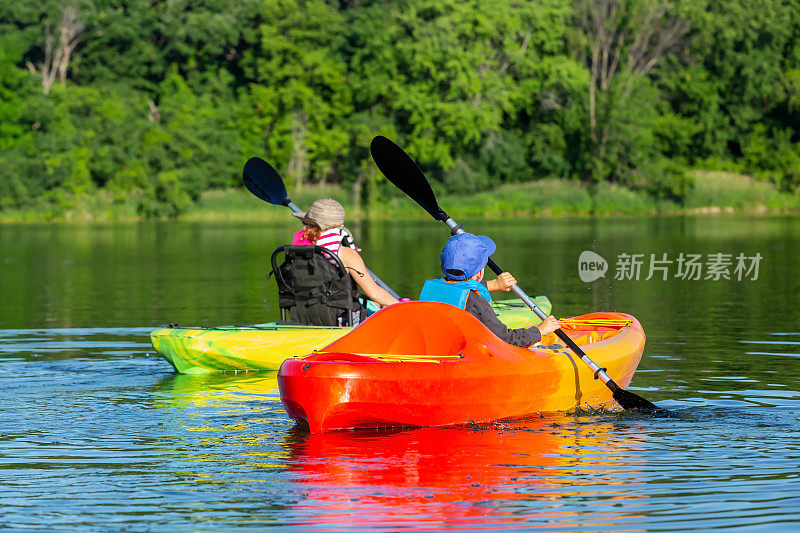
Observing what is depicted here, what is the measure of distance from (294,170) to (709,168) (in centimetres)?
1936

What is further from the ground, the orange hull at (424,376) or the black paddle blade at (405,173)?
the black paddle blade at (405,173)

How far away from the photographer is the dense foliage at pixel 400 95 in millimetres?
55125

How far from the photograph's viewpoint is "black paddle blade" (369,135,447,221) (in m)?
11.3

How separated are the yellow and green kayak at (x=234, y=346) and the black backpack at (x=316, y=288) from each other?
16cm

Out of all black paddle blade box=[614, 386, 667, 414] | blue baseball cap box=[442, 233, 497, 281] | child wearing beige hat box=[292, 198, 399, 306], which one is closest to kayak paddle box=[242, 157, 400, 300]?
child wearing beige hat box=[292, 198, 399, 306]

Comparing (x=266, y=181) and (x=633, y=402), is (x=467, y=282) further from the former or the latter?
(x=266, y=181)

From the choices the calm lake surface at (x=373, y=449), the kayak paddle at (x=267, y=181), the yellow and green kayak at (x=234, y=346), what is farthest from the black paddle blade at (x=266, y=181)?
the yellow and green kayak at (x=234, y=346)

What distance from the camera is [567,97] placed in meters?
57.9

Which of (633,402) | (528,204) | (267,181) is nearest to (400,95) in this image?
(528,204)

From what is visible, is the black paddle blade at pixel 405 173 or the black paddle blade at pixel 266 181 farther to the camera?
the black paddle blade at pixel 266 181

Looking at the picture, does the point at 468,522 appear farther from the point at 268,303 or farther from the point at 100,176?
the point at 100,176

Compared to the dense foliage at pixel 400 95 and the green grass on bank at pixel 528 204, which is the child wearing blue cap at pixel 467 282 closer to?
the green grass on bank at pixel 528 204

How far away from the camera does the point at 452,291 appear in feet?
26.4

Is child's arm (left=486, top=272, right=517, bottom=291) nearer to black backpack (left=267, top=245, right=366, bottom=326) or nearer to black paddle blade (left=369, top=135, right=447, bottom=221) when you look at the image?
black backpack (left=267, top=245, right=366, bottom=326)
